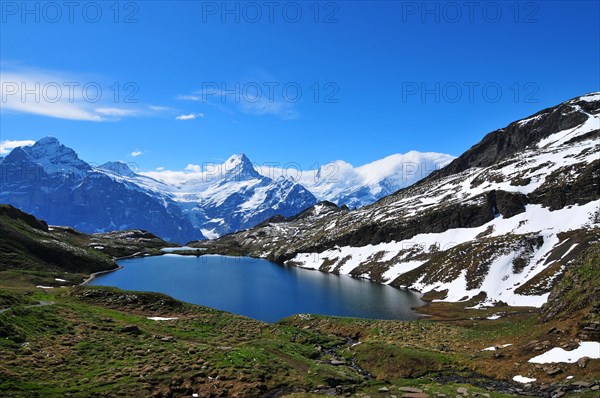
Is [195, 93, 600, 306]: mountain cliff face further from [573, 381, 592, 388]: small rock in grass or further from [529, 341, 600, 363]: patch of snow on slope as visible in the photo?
[573, 381, 592, 388]: small rock in grass

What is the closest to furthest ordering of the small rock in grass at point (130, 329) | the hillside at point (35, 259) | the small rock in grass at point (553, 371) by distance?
1. the small rock in grass at point (553, 371)
2. the small rock in grass at point (130, 329)
3. the hillside at point (35, 259)

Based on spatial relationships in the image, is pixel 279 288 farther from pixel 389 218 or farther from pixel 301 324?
pixel 389 218

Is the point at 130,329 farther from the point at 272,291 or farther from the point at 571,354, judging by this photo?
the point at 272,291

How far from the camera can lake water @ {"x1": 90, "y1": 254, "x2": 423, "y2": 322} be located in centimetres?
9388

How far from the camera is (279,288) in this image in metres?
128

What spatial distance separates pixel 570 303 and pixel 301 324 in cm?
3923

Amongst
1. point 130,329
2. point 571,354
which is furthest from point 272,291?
point 571,354

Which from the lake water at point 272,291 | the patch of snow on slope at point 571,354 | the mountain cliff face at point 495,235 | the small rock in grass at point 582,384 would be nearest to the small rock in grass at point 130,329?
the patch of snow on slope at point 571,354

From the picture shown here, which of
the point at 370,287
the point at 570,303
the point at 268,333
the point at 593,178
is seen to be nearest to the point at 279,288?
the point at 370,287

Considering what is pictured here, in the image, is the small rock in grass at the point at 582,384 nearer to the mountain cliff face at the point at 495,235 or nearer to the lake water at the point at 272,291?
the lake water at the point at 272,291

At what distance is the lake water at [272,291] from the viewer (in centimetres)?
9388

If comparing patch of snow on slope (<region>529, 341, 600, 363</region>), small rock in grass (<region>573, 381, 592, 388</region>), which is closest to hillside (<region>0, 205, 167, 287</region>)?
patch of snow on slope (<region>529, 341, 600, 363</region>)

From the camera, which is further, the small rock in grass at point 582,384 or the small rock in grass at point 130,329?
the small rock in grass at point 130,329

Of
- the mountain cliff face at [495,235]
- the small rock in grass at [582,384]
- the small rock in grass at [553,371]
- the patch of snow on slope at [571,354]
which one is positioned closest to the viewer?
the small rock in grass at [582,384]
